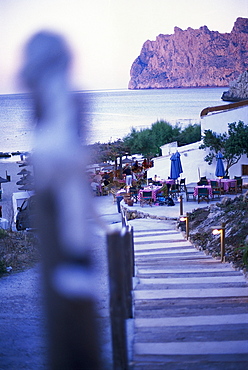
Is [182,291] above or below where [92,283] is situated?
below

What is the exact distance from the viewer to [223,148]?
13977mm

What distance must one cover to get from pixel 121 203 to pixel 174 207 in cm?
165

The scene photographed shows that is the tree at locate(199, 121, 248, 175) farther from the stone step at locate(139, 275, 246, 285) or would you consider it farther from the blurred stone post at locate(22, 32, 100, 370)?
the blurred stone post at locate(22, 32, 100, 370)

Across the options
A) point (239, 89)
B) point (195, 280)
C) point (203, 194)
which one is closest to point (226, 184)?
point (203, 194)

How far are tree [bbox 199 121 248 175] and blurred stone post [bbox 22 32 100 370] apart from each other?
11.9 m

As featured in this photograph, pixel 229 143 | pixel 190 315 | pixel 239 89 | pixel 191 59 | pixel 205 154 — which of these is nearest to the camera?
pixel 190 315

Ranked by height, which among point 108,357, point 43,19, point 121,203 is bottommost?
point 121,203

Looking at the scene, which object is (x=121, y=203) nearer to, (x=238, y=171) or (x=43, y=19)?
(x=238, y=171)

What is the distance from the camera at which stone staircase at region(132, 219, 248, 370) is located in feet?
8.34

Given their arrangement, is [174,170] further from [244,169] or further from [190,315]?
[190,315]

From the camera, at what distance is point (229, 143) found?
13227mm

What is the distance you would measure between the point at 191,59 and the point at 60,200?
63064 mm

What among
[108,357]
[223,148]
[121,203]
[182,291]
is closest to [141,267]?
[182,291]

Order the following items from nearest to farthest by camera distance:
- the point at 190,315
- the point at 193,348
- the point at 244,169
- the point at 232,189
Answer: the point at 193,348 → the point at 190,315 → the point at 232,189 → the point at 244,169
